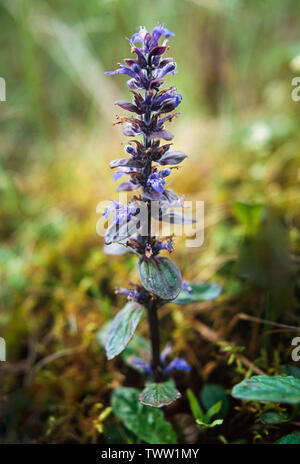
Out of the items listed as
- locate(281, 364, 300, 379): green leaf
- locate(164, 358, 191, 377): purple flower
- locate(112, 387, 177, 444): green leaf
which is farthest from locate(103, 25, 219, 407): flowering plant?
locate(281, 364, 300, 379): green leaf

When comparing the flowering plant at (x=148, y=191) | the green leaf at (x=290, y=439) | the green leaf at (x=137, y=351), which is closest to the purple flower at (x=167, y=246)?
the flowering plant at (x=148, y=191)

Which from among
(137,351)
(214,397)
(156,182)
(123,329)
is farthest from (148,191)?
(214,397)

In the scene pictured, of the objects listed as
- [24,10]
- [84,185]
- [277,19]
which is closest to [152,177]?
[84,185]

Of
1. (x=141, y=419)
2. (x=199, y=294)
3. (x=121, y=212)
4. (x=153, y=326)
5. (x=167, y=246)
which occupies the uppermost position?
(x=121, y=212)

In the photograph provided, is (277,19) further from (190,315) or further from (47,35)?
(190,315)

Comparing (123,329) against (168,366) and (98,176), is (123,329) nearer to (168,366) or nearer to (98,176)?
(168,366)
